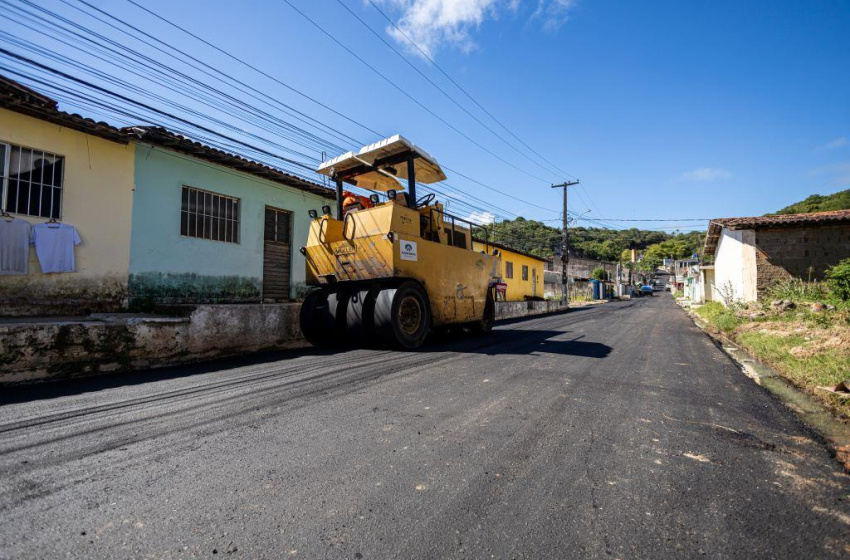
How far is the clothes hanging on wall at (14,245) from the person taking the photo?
19.3 feet

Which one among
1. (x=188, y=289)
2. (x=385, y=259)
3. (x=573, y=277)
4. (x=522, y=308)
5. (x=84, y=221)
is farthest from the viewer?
(x=573, y=277)

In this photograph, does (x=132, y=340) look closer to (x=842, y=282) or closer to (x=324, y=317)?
(x=324, y=317)

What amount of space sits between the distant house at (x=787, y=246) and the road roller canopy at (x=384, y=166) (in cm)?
1195

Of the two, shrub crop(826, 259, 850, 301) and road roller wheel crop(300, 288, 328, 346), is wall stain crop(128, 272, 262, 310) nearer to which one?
road roller wheel crop(300, 288, 328, 346)

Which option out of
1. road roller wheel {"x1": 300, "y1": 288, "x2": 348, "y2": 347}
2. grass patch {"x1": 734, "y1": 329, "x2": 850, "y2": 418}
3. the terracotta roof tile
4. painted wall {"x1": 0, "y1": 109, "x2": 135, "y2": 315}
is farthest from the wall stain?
the terracotta roof tile

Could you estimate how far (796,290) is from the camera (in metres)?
11.3

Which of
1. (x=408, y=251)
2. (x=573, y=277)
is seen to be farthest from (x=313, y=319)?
(x=573, y=277)

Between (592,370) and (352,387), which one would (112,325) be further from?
(592,370)

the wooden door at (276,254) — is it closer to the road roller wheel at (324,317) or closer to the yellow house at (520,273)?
the road roller wheel at (324,317)

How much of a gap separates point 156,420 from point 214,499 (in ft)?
5.26

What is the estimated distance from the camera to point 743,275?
13812 mm

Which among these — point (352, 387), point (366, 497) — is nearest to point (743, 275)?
point (352, 387)

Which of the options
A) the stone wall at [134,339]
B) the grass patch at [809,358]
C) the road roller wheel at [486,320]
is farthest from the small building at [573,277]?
the stone wall at [134,339]

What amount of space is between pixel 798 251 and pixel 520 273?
13.7m
